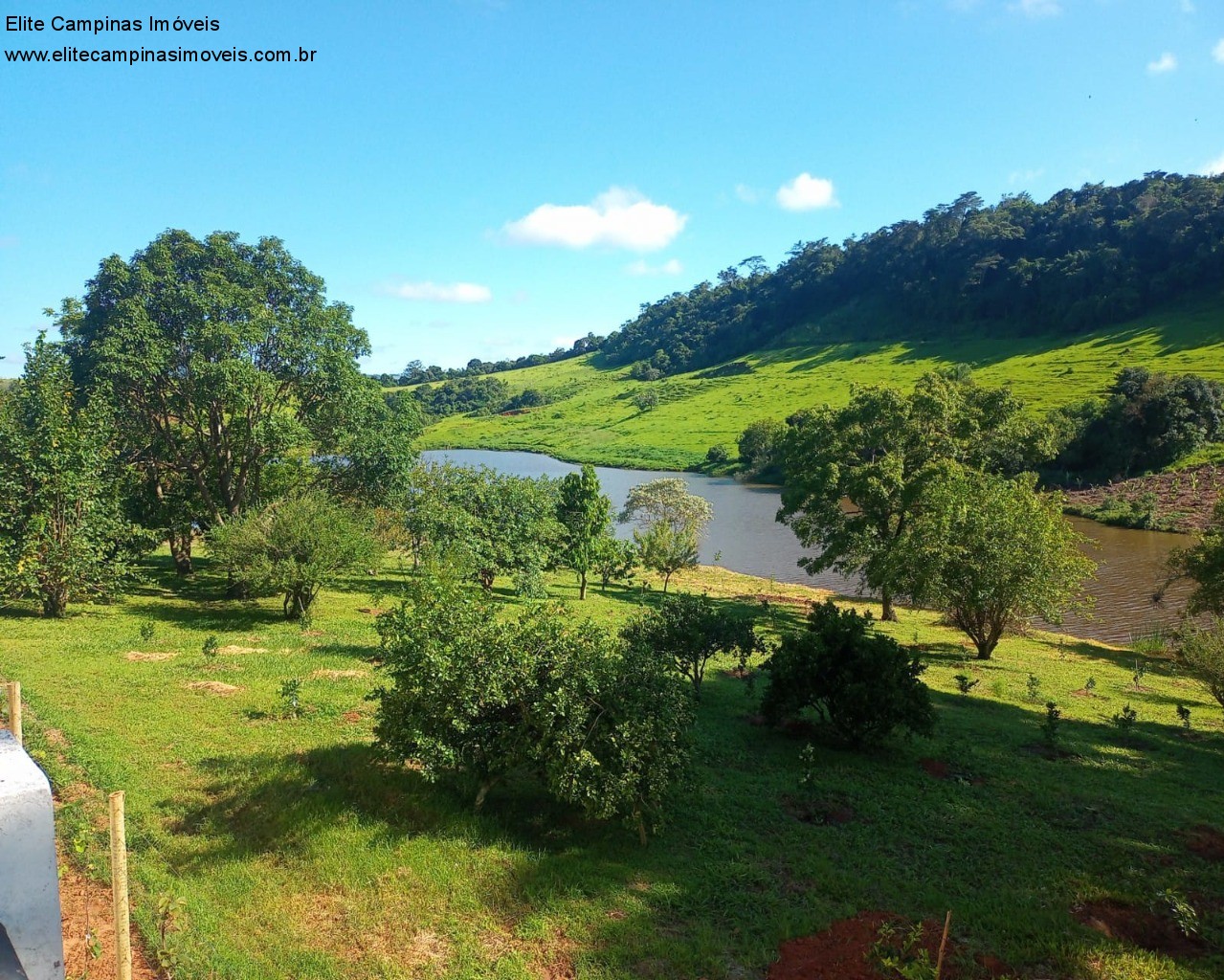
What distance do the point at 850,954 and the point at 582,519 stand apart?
89.4 ft

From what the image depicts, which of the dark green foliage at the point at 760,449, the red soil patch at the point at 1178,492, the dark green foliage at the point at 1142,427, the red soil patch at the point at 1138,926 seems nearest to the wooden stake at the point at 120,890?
the red soil patch at the point at 1138,926

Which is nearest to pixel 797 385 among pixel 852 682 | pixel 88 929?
pixel 852 682

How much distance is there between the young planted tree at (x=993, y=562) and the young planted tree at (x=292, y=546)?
59.6 feet

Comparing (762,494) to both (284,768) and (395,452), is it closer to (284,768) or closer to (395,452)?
(395,452)

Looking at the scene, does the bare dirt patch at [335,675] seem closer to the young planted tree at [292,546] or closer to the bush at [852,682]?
the young planted tree at [292,546]

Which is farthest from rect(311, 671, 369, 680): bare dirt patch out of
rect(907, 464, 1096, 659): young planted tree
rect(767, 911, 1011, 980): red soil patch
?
rect(907, 464, 1096, 659): young planted tree

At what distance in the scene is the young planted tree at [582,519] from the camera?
33375mm

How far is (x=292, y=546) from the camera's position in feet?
69.1

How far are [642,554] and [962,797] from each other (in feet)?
81.3

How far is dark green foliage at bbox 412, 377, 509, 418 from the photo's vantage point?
171 m

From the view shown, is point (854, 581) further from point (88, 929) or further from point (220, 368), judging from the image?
point (88, 929)

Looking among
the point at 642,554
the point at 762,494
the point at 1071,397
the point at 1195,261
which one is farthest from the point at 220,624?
the point at 1195,261

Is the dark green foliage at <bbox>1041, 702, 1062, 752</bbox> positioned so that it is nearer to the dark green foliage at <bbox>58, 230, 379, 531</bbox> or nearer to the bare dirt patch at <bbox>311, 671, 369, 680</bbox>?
the bare dirt patch at <bbox>311, 671, 369, 680</bbox>

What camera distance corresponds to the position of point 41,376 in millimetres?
21625
